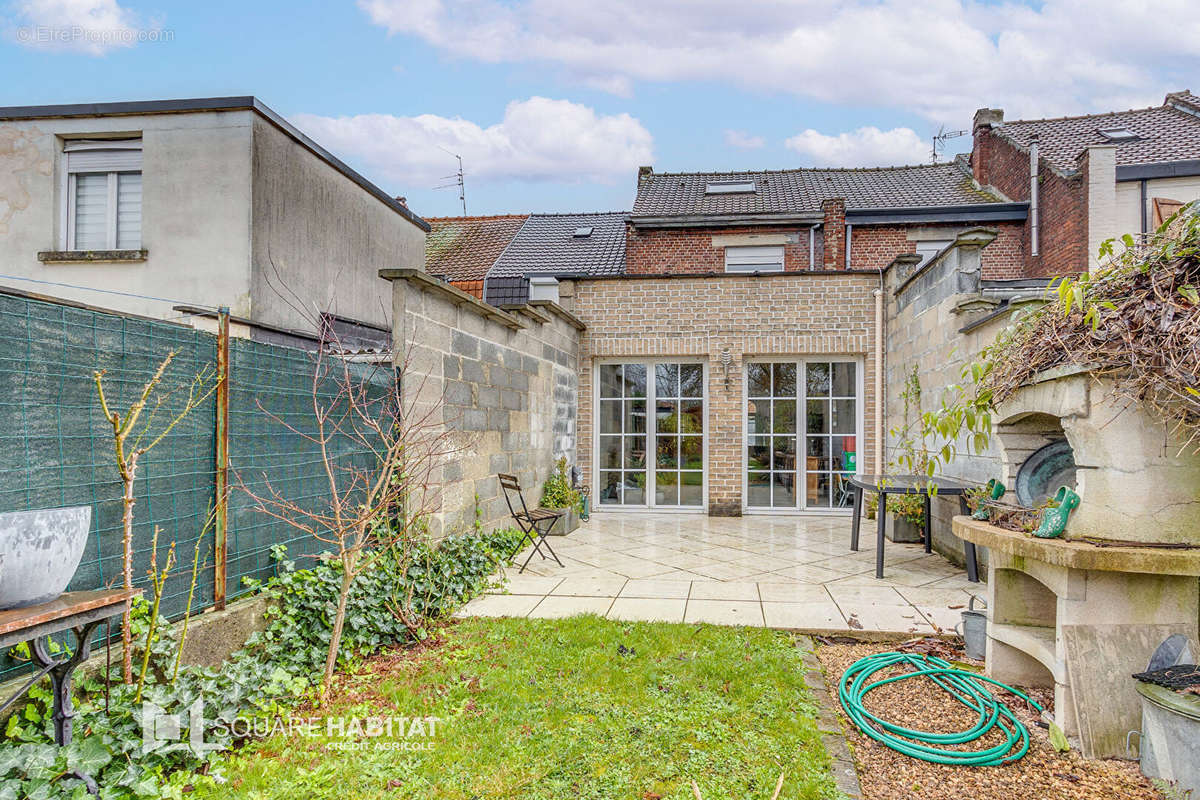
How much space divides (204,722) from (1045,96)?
650 inches

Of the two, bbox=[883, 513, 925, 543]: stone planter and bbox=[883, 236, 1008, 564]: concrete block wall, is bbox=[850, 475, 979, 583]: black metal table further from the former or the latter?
bbox=[883, 513, 925, 543]: stone planter

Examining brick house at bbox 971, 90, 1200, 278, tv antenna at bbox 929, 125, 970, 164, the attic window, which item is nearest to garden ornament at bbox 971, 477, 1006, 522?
brick house at bbox 971, 90, 1200, 278

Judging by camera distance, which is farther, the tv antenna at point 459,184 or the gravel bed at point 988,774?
the tv antenna at point 459,184

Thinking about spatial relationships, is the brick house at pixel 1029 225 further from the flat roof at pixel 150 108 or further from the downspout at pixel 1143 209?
the flat roof at pixel 150 108

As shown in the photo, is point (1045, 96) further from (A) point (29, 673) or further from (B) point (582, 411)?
(A) point (29, 673)

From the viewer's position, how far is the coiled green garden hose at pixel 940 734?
6.78 feet

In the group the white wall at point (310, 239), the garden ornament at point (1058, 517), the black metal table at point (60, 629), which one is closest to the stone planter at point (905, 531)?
the garden ornament at point (1058, 517)

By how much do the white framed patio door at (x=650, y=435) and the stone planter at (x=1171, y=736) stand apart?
235 inches

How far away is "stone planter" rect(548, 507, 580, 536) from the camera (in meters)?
6.25

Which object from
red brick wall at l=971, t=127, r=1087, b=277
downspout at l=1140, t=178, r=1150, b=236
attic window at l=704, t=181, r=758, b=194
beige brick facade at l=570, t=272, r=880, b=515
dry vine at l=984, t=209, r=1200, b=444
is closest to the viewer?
dry vine at l=984, t=209, r=1200, b=444

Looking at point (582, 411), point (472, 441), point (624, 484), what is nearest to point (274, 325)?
point (472, 441)

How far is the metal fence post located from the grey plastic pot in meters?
1.03

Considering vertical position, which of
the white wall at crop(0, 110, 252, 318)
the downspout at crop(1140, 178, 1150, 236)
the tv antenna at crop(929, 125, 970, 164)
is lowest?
the white wall at crop(0, 110, 252, 318)

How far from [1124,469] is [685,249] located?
8292 mm
